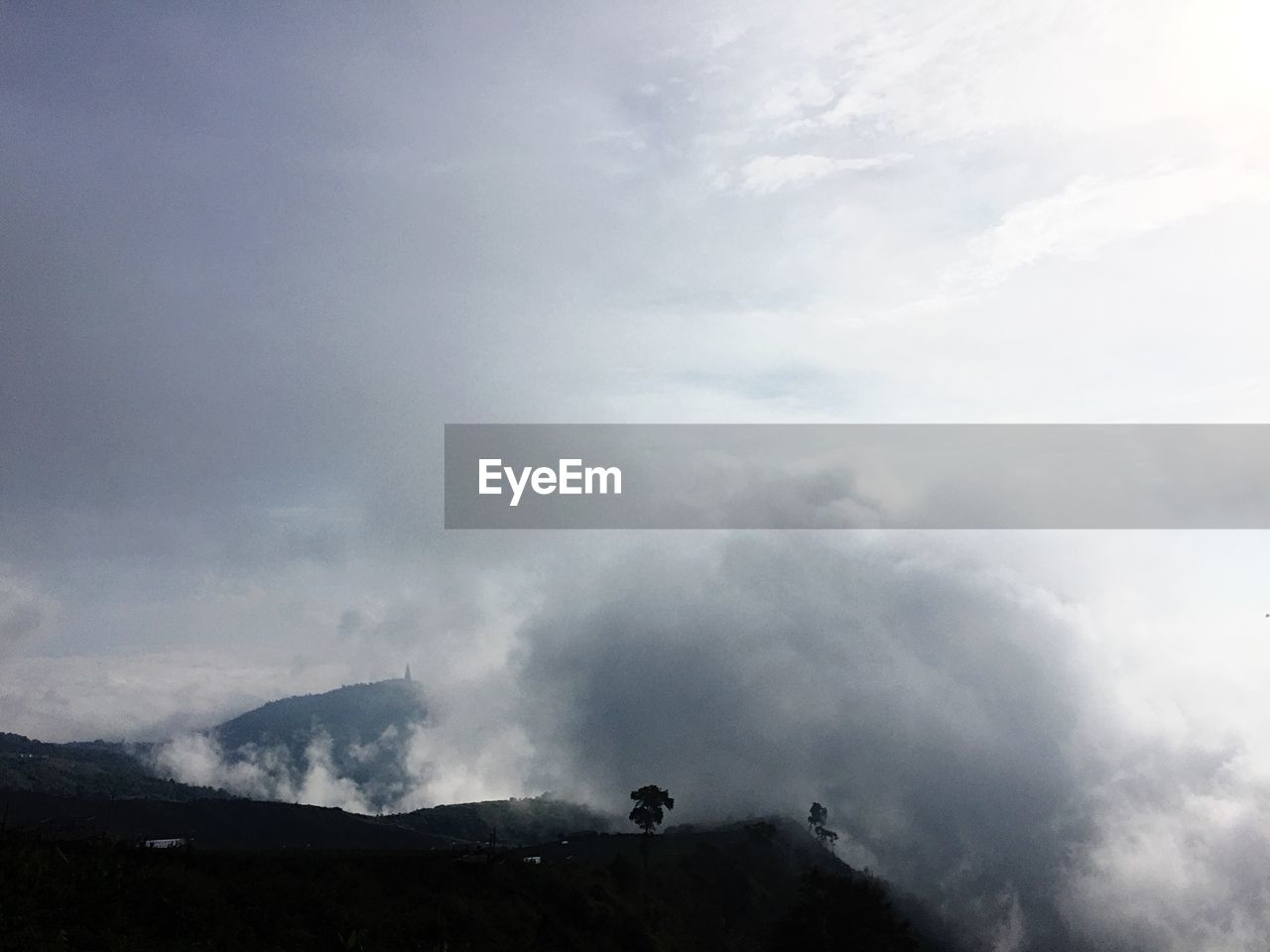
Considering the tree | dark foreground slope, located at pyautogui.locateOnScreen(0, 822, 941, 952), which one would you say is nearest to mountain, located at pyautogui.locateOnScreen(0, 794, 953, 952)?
dark foreground slope, located at pyautogui.locateOnScreen(0, 822, 941, 952)

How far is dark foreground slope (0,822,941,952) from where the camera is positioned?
6072 cm

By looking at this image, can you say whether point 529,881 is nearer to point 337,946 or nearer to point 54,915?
point 337,946

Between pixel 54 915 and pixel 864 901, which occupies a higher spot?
pixel 54 915

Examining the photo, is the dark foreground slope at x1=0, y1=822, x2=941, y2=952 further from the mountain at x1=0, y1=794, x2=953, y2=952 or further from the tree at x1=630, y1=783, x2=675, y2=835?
the tree at x1=630, y1=783, x2=675, y2=835

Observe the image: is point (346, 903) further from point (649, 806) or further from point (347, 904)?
point (649, 806)

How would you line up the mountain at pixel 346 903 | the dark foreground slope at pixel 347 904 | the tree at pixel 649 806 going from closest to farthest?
the dark foreground slope at pixel 347 904 → the mountain at pixel 346 903 → the tree at pixel 649 806

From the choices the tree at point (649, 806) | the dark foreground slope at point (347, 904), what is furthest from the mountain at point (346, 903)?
the tree at point (649, 806)

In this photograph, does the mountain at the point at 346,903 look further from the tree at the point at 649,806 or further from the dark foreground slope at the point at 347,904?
the tree at the point at 649,806

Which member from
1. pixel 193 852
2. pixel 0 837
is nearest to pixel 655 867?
pixel 193 852

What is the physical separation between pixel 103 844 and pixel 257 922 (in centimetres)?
1894

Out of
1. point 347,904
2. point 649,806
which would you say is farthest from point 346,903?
point 649,806

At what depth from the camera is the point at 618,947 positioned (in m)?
103

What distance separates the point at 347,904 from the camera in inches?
3068

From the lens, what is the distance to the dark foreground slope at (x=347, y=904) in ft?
199
